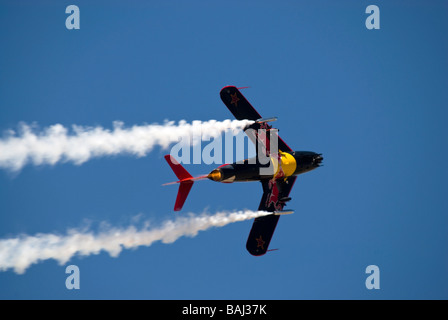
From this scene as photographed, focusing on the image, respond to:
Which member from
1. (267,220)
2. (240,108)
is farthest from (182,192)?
(267,220)

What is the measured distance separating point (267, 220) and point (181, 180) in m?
7.28

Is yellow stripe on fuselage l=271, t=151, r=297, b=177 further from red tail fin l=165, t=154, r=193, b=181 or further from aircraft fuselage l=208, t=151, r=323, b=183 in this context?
red tail fin l=165, t=154, r=193, b=181

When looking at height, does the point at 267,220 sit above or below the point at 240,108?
below

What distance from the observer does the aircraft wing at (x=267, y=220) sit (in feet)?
159

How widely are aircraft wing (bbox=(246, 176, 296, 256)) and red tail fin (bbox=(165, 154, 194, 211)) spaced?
5.78 meters

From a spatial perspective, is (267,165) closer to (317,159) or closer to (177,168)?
(317,159)

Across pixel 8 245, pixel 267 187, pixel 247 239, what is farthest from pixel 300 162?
pixel 8 245

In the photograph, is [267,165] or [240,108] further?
[240,108]

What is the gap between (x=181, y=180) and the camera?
44.1 m

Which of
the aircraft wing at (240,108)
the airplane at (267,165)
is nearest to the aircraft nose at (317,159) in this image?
the airplane at (267,165)
